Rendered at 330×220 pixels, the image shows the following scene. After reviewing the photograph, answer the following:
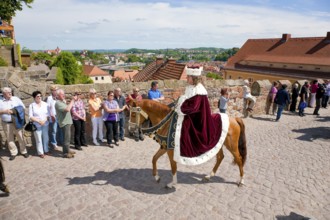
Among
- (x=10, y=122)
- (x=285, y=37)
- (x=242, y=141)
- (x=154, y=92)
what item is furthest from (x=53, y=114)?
(x=285, y=37)

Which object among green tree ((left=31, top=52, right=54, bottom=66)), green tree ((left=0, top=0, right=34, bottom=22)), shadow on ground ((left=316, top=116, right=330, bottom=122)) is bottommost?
shadow on ground ((left=316, top=116, right=330, bottom=122))

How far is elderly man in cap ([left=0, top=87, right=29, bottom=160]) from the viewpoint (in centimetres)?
600

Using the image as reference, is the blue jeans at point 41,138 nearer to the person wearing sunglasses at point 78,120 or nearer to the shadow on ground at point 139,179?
the person wearing sunglasses at point 78,120

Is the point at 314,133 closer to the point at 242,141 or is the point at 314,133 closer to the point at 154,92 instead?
the point at 242,141

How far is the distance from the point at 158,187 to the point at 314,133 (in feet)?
23.0

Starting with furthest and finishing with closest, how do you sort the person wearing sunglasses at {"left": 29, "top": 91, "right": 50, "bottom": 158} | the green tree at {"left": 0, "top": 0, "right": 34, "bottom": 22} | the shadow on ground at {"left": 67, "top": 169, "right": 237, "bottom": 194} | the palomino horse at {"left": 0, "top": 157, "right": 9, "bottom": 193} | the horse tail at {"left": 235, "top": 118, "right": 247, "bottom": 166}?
1. the green tree at {"left": 0, "top": 0, "right": 34, "bottom": 22}
2. the person wearing sunglasses at {"left": 29, "top": 91, "right": 50, "bottom": 158}
3. the horse tail at {"left": 235, "top": 118, "right": 247, "bottom": 166}
4. the shadow on ground at {"left": 67, "top": 169, "right": 237, "bottom": 194}
5. the palomino horse at {"left": 0, "top": 157, "right": 9, "bottom": 193}

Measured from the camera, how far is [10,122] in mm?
6207

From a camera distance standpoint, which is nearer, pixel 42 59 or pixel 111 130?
pixel 111 130

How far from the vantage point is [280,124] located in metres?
10.2

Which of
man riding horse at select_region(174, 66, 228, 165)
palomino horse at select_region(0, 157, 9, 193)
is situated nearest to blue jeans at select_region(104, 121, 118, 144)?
palomino horse at select_region(0, 157, 9, 193)

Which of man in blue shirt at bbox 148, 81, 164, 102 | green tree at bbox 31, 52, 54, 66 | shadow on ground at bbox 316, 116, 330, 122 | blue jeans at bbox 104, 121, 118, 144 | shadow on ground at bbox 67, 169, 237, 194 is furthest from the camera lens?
green tree at bbox 31, 52, 54, 66

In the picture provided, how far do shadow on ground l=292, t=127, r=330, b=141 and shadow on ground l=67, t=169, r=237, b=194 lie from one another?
4.83m

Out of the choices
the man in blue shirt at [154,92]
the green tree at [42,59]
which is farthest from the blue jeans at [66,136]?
the green tree at [42,59]

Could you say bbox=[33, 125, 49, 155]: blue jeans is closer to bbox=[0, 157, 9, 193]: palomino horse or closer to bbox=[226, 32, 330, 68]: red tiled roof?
bbox=[0, 157, 9, 193]: palomino horse
